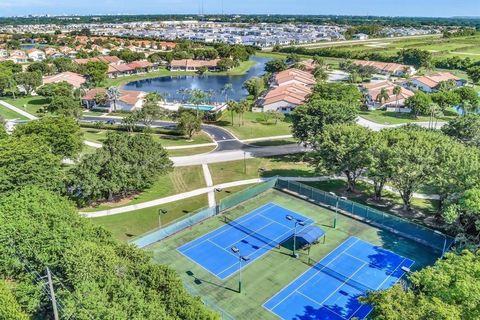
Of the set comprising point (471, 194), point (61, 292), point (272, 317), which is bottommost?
point (272, 317)

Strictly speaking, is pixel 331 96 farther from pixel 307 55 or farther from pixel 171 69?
pixel 307 55

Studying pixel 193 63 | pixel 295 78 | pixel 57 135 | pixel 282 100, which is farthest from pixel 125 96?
pixel 193 63

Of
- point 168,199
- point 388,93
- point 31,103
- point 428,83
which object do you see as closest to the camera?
point 168,199

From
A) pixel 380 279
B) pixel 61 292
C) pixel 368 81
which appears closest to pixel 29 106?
pixel 61 292

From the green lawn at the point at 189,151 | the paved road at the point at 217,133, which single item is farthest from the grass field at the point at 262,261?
the paved road at the point at 217,133

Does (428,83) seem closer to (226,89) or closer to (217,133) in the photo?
(226,89)

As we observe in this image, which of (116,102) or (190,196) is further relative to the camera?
(116,102)
